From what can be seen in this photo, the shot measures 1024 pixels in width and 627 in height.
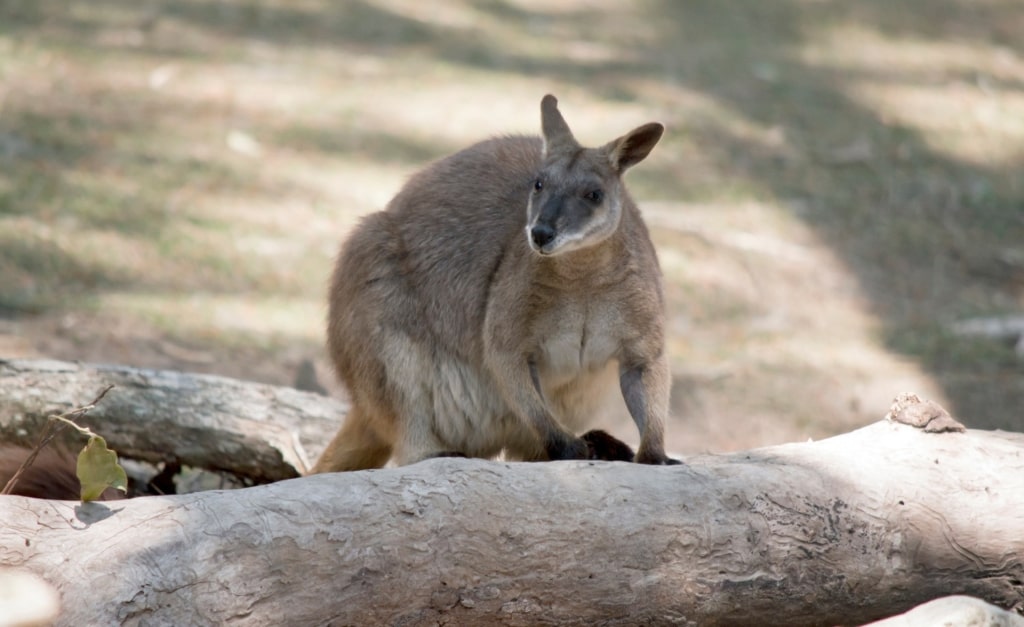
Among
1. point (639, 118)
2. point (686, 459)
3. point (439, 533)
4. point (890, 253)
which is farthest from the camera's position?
point (639, 118)

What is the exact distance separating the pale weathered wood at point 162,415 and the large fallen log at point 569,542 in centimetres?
177

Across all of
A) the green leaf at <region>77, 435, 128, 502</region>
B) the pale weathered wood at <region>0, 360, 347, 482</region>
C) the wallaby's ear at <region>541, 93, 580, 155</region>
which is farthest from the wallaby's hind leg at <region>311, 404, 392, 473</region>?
the green leaf at <region>77, 435, 128, 502</region>

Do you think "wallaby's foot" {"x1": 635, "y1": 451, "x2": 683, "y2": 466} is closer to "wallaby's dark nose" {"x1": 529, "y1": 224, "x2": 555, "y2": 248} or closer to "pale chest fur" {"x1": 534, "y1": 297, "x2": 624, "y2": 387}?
"pale chest fur" {"x1": 534, "y1": 297, "x2": 624, "y2": 387}

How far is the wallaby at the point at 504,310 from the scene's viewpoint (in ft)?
15.3

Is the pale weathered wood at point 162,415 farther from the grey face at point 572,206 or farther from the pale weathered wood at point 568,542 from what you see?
the pale weathered wood at point 568,542

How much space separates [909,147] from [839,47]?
182 cm

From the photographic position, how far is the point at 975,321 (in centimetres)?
838

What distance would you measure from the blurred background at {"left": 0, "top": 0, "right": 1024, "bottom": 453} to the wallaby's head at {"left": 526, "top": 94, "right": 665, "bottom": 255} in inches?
84.3

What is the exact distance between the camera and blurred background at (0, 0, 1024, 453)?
7.45 m

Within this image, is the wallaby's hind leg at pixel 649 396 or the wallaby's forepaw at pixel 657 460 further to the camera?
the wallaby's hind leg at pixel 649 396

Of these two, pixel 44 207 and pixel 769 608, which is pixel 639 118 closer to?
pixel 44 207

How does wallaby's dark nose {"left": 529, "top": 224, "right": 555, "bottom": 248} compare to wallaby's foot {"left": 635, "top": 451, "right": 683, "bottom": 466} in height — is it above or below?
above

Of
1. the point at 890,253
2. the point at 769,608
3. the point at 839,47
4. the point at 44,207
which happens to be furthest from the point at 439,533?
the point at 839,47

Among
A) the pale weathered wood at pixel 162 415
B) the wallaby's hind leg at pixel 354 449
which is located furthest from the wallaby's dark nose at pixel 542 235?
the pale weathered wood at pixel 162 415
